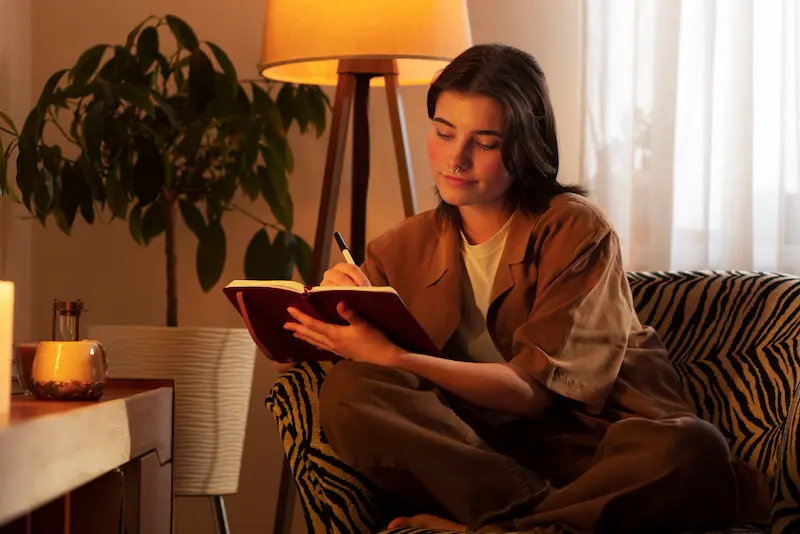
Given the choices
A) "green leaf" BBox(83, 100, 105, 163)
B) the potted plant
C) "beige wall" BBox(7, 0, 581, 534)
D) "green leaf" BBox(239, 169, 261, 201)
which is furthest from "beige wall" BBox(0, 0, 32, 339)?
"green leaf" BBox(239, 169, 261, 201)

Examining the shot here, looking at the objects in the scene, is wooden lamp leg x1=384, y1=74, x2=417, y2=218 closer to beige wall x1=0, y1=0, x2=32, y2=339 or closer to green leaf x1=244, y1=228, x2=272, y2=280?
green leaf x1=244, y1=228, x2=272, y2=280

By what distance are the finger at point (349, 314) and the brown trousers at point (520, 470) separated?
0.06m

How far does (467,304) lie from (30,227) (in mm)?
1430

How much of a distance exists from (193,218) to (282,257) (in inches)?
8.6

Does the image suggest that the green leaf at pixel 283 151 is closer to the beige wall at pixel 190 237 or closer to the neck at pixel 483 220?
the beige wall at pixel 190 237

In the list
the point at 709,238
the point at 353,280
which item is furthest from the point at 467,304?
the point at 709,238

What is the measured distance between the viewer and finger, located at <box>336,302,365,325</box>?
1.37m

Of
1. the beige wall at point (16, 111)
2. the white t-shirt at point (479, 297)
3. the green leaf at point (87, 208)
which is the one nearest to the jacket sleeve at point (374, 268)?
the white t-shirt at point (479, 297)

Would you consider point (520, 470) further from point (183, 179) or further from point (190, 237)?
point (190, 237)

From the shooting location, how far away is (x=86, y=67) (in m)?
2.14

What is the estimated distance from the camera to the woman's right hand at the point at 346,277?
58.7 inches

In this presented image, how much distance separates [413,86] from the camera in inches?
102

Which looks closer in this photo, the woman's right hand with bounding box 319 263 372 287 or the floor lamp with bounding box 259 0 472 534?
the woman's right hand with bounding box 319 263 372 287

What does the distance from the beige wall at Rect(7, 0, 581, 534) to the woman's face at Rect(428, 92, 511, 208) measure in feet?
3.11
